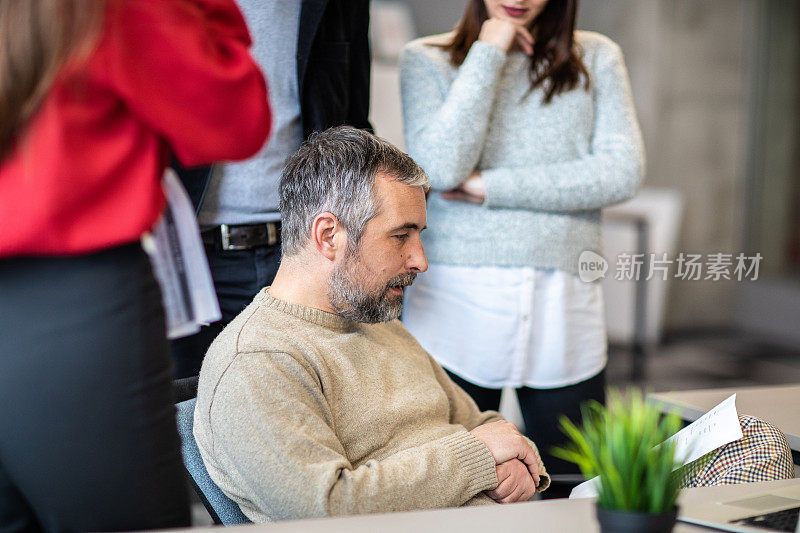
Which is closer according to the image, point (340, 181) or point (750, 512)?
point (750, 512)

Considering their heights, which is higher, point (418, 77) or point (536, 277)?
point (418, 77)

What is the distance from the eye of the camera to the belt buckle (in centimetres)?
176

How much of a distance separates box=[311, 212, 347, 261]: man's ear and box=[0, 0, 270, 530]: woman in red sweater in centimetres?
48

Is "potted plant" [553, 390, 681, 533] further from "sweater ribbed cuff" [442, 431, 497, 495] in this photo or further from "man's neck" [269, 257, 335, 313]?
"man's neck" [269, 257, 335, 313]

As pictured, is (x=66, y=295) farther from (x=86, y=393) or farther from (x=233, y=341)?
(x=233, y=341)

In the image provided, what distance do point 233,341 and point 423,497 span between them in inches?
14.9

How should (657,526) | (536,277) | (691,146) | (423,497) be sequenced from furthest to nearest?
(691,146) → (536,277) → (423,497) → (657,526)

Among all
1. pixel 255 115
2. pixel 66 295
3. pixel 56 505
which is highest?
pixel 255 115

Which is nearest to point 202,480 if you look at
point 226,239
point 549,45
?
point 226,239

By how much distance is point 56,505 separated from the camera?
0.94 m

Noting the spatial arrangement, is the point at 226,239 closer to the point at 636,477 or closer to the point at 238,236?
the point at 238,236

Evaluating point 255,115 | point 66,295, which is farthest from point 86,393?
point 255,115

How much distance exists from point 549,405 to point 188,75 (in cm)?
Result: 126

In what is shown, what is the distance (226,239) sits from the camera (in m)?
1.76
